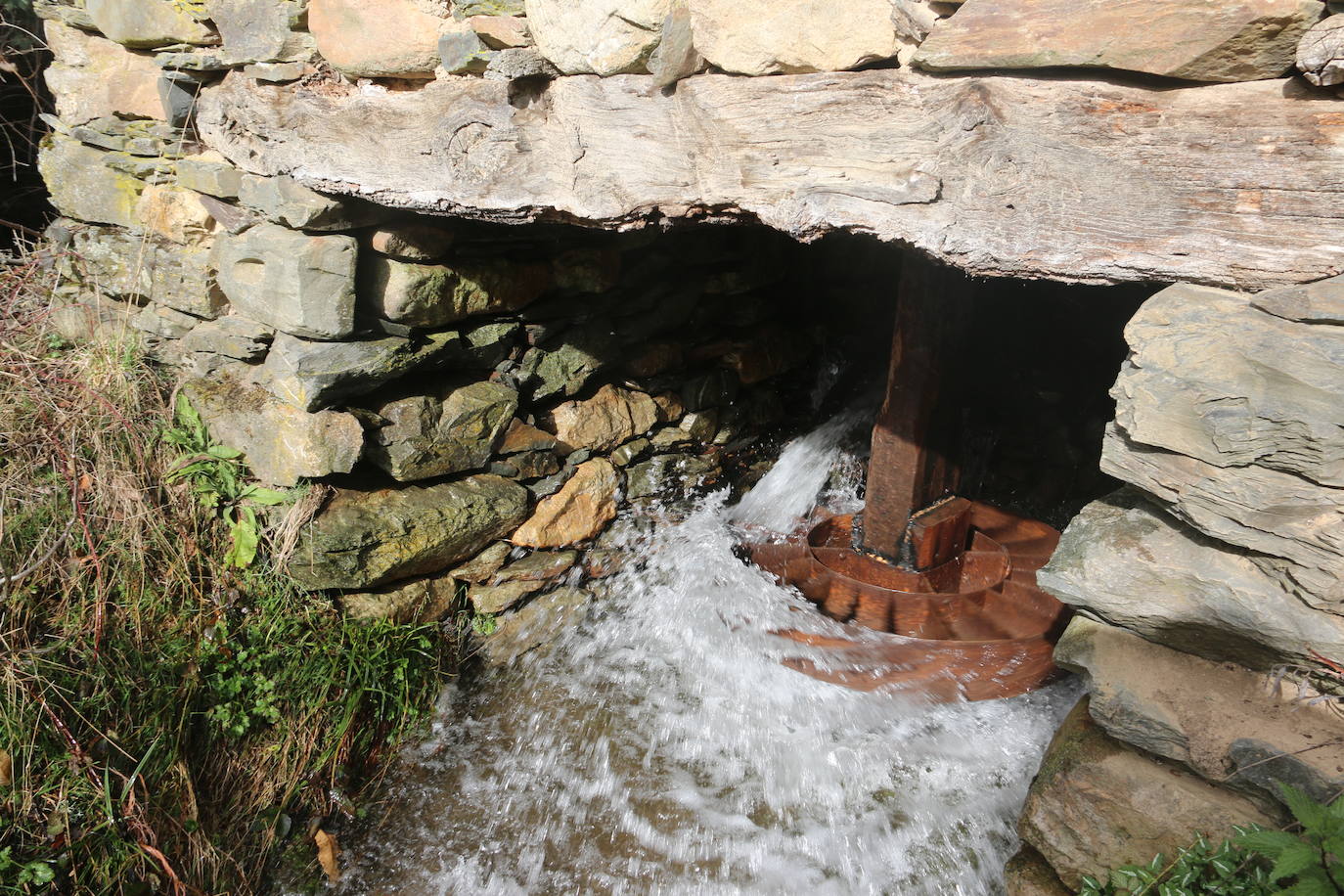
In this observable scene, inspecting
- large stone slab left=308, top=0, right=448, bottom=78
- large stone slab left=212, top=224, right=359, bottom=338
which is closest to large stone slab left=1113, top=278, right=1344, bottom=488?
large stone slab left=308, top=0, right=448, bottom=78

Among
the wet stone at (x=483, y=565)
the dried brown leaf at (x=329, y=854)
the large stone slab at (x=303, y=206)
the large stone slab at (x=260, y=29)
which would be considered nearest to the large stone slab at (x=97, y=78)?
the large stone slab at (x=260, y=29)

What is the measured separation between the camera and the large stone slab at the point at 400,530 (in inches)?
108

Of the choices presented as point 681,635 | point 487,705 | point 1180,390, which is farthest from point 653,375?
point 1180,390

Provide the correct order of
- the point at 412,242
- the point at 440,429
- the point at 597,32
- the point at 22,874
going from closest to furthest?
the point at 597,32 < the point at 22,874 < the point at 412,242 < the point at 440,429

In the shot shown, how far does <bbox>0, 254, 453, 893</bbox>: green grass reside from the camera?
227 centimetres

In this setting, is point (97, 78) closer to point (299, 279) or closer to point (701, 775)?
point (299, 279)

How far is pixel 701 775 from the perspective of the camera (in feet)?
8.55

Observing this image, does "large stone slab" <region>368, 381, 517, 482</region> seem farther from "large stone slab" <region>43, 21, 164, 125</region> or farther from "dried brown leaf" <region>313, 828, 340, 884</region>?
"large stone slab" <region>43, 21, 164, 125</region>

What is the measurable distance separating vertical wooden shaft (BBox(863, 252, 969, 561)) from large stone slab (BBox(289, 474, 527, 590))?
4.39 ft

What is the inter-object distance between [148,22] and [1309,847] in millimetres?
3671

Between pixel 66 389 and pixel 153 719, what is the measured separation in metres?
1.28

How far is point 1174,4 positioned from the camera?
1211mm

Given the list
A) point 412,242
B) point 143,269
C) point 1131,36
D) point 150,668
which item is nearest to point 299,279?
point 412,242

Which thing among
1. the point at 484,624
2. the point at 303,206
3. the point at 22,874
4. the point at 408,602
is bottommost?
the point at 22,874
